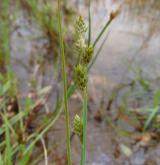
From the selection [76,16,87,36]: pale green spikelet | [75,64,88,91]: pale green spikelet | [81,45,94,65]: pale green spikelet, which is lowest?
[75,64,88,91]: pale green spikelet

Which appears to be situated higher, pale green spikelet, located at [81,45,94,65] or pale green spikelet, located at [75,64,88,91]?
pale green spikelet, located at [81,45,94,65]

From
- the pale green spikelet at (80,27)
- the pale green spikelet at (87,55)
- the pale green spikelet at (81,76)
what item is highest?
the pale green spikelet at (80,27)

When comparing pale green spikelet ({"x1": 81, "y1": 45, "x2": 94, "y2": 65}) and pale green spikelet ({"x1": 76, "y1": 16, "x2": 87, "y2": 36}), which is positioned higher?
pale green spikelet ({"x1": 76, "y1": 16, "x2": 87, "y2": 36})

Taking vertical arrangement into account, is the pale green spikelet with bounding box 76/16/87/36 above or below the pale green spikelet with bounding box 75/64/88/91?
above

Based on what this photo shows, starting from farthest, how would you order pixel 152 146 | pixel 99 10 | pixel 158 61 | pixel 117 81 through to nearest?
pixel 99 10, pixel 158 61, pixel 117 81, pixel 152 146

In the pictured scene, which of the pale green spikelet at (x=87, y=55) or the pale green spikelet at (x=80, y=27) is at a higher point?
the pale green spikelet at (x=80, y=27)

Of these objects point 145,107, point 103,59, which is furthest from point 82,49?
point 103,59

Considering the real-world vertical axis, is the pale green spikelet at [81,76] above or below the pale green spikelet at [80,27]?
below

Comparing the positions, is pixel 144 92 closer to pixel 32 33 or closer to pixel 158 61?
pixel 158 61
